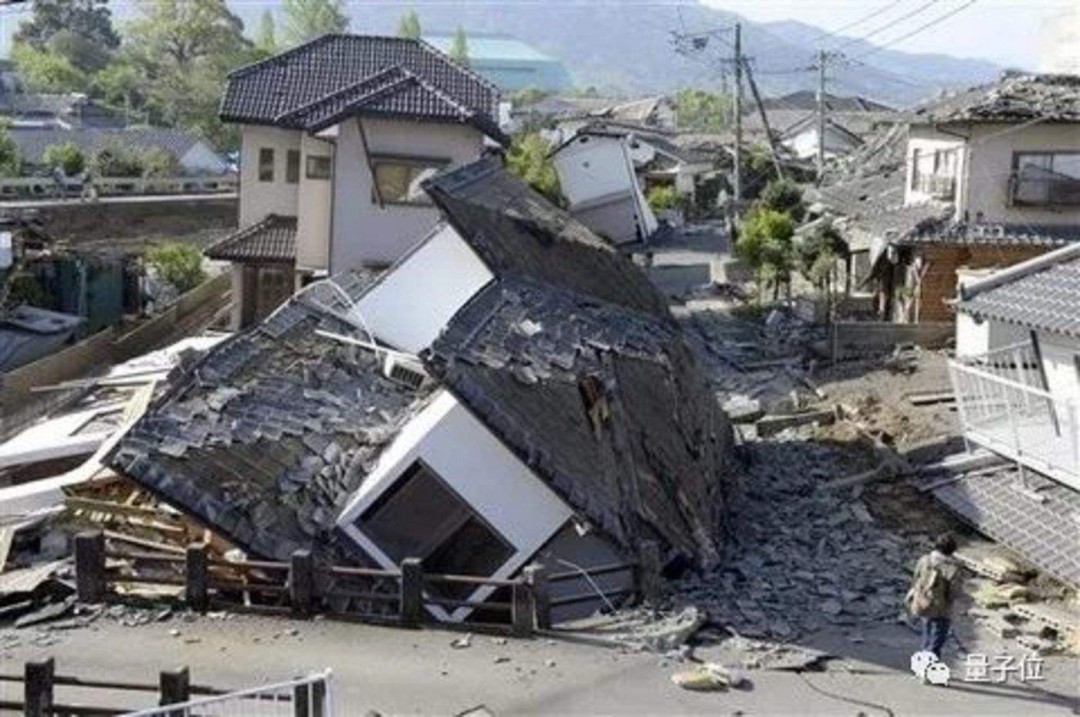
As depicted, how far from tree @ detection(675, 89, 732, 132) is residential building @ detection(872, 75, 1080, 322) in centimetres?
8535

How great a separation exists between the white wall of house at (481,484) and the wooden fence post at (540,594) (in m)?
1.30

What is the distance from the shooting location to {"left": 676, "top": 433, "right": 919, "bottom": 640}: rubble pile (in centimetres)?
1345

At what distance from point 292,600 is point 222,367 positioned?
4613 millimetres

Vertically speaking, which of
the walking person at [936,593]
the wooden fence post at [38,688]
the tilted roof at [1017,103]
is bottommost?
the wooden fence post at [38,688]

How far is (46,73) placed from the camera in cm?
8481

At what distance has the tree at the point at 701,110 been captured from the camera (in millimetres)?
117812

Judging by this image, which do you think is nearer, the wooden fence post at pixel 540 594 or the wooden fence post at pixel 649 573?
the wooden fence post at pixel 540 594

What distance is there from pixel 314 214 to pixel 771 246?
12.0 meters

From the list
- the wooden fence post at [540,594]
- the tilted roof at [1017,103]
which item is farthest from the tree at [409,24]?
the wooden fence post at [540,594]

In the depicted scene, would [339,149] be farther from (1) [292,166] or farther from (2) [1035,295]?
(2) [1035,295]

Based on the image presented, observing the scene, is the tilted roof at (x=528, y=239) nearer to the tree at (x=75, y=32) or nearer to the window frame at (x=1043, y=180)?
the window frame at (x=1043, y=180)

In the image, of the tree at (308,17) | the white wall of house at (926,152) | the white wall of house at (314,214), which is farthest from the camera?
the tree at (308,17)

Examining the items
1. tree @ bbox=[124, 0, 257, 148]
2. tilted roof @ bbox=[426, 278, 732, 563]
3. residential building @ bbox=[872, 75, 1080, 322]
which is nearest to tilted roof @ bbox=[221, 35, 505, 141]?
tilted roof @ bbox=[426, 278, 732, 563]

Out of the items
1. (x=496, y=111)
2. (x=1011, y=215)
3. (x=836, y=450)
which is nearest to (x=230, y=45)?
(x=496, y=111)
